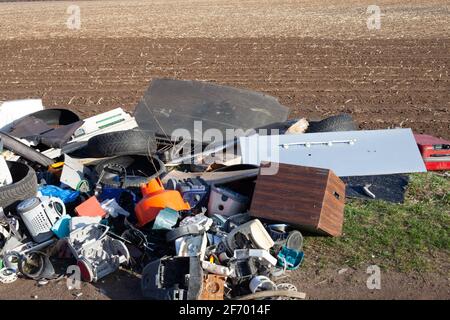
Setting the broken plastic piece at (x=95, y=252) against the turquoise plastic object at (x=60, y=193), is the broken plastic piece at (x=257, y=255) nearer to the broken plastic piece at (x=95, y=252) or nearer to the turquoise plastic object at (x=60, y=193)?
the broken plastic piece at (x=95, y=252)

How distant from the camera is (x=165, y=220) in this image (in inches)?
229

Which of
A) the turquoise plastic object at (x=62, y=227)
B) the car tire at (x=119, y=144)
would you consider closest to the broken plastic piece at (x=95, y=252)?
the turquoise plastic object at (x=62, y=227)

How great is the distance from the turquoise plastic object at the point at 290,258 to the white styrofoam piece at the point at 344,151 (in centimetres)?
161

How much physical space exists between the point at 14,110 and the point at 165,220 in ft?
12.8

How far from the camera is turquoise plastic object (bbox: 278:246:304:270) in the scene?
18.2ft

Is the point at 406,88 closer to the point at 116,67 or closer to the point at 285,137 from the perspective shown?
the point at 285,137

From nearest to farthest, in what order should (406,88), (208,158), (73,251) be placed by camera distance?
(73,251)
(208,158)
(406,88)

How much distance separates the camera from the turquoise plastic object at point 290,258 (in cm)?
556

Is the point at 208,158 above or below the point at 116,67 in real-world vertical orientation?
above

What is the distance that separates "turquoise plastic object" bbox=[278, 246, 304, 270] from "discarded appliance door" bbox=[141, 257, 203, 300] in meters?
0.80

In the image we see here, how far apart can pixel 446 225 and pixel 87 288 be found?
11.1 feet

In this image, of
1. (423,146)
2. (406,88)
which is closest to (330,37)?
(406,88)

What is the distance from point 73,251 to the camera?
5621 millimetres
